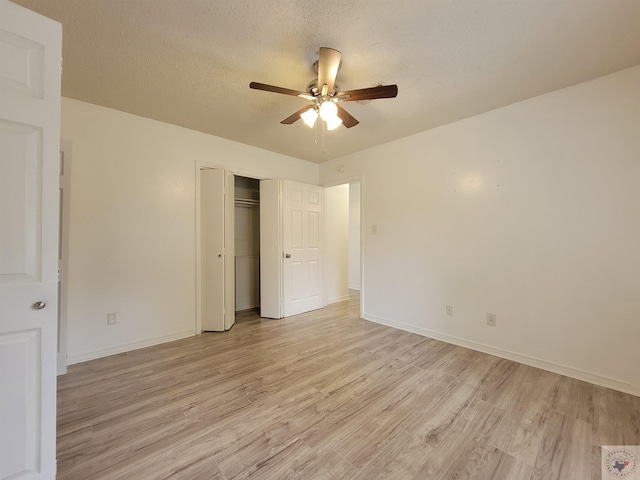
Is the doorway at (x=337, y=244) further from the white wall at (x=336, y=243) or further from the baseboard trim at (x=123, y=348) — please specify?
the baseboard trim at (x=123, y=348)

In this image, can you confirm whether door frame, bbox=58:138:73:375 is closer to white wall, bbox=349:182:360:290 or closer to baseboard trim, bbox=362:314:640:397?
baseboard trim, bbox=362:314:640:397

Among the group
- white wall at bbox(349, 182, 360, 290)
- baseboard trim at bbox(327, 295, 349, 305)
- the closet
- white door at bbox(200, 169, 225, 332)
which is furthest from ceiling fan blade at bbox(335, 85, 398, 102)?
white wall at bbox(349, 182, 360, 290)

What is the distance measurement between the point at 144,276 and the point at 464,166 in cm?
375

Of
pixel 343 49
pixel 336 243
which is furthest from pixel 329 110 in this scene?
pixel 336 243

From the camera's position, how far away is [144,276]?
2811mm

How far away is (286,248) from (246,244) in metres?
0.89

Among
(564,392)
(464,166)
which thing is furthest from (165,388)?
(464,166)

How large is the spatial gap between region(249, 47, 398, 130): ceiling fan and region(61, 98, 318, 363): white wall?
1.79 m

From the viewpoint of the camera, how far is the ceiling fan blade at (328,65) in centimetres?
159

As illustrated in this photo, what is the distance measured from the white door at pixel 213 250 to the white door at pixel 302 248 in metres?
0.91

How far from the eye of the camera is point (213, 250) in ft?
10.8

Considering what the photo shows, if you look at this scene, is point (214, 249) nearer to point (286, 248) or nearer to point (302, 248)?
point (286, 248)

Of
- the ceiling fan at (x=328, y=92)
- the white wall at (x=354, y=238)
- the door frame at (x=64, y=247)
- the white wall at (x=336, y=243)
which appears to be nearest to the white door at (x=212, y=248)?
the door frame at (x=64, y=247)

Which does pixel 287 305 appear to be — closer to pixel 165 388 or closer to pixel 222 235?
pixel 222 235
